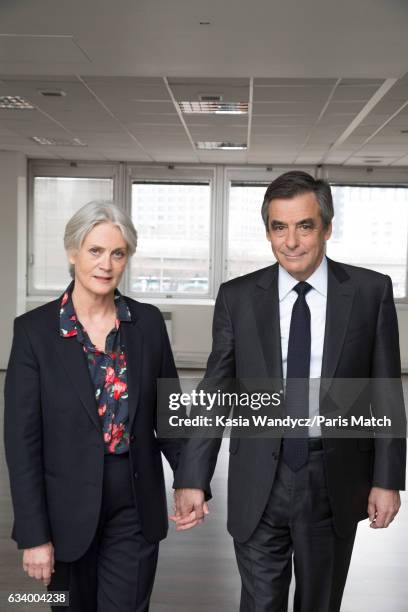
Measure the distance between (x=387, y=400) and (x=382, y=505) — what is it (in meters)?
0.33

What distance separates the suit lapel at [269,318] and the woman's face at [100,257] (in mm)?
460

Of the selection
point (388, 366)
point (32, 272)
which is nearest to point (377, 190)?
point (32, 272)

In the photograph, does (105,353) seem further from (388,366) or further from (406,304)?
(406,304)

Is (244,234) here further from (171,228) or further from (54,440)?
(54,440)

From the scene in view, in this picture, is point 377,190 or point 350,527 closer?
point 350,527

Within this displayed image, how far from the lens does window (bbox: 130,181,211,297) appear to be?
12.8 metres

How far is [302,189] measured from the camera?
2.12 metres

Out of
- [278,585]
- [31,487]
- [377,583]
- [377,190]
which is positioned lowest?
[377,583]

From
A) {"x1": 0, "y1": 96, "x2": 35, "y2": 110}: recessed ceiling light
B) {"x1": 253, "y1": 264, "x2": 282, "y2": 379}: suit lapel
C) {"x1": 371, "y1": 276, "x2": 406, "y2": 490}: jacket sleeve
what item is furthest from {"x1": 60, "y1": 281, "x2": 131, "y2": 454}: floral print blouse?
{"x1": 0, "y1": 96, "x2": 35, "y2": 110}: recessed ceiling light

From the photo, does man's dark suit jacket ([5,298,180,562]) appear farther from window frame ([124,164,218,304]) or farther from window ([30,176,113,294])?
window ([30,176,113,294])

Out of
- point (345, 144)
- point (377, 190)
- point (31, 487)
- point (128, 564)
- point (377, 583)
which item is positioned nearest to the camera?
point (31, 487)

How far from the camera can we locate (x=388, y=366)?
2182mm

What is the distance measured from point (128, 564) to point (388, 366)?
101 cm

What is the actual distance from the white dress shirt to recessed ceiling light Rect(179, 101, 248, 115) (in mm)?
5608
